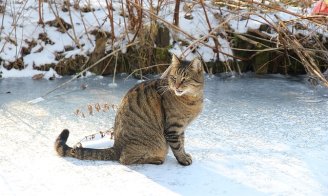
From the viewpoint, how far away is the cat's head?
3430mm

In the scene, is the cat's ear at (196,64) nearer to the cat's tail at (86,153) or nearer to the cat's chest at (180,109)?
the cat's chest at (180,109)

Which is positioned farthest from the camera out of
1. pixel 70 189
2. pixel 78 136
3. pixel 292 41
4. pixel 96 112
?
pixel 292 41

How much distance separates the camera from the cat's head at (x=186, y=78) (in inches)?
135

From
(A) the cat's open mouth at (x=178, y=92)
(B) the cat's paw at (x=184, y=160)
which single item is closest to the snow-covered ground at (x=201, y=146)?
(B) the cat's paw at (x=184, y=160)

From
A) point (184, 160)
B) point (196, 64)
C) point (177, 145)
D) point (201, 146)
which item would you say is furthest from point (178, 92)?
point (201, 146)

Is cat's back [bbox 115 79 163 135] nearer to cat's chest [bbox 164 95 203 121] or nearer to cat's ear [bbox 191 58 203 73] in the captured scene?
cat's chest [bbox 164 95 203 121]

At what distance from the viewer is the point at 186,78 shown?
3.44 metres

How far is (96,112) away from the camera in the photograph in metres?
4.82

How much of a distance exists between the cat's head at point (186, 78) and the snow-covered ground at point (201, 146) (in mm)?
535

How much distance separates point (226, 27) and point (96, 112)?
2553mm

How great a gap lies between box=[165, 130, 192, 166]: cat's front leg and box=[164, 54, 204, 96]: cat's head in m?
0.28

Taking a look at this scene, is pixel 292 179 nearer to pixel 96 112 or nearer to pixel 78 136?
pixel 78 136

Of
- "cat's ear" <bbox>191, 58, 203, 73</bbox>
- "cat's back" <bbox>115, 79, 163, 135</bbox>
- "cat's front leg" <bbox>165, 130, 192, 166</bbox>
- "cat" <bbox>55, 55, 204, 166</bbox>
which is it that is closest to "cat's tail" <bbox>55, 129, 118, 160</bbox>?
"cat" <bbox>55, 55, 204, 166</bbox>

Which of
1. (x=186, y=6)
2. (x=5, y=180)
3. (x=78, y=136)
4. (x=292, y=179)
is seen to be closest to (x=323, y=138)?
(x=292, y=179)
